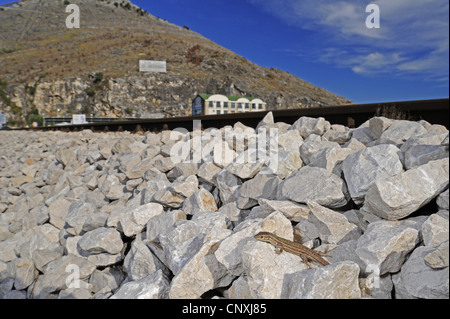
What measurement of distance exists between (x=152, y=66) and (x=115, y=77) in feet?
24.3

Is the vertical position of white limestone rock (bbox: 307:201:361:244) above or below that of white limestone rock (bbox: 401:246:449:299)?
Answer: above

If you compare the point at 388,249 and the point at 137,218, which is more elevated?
the point at 388,249

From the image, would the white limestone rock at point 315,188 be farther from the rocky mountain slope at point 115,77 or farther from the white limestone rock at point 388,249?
the rocky mountain slope at point 115,77

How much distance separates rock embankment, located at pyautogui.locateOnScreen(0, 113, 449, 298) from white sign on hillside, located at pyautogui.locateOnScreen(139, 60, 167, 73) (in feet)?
153

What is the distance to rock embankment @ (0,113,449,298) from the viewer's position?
208 centimetres

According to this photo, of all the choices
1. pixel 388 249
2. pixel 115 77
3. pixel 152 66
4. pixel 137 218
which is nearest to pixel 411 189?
pixel 388 249

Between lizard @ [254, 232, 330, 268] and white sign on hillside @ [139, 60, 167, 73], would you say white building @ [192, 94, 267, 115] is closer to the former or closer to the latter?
lizard @ [254, 232, 330, 268]

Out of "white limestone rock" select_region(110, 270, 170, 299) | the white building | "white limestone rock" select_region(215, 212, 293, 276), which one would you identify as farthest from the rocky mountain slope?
"white limestone rock" select_region(110, 270, 170, 299)

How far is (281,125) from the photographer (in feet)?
16.9

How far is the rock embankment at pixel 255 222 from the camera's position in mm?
2076

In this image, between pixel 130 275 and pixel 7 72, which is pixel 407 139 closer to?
pixel 130 275

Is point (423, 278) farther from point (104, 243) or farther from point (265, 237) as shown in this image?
point (104, 243)

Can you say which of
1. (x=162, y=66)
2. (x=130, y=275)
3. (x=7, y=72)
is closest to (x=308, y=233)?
(x=130, y=275)

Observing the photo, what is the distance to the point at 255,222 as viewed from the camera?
2.68 metres
